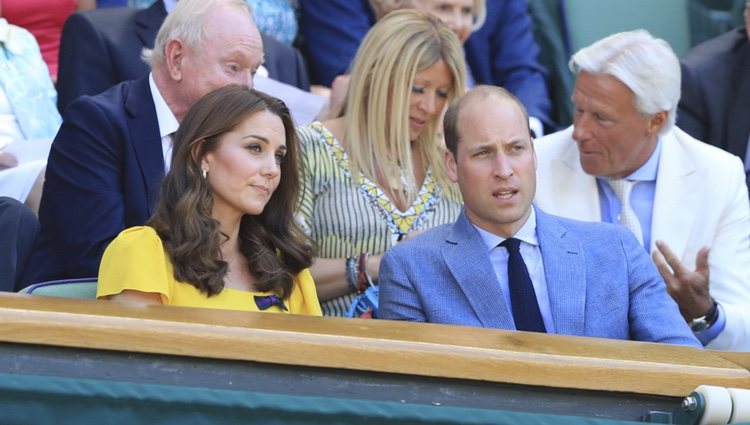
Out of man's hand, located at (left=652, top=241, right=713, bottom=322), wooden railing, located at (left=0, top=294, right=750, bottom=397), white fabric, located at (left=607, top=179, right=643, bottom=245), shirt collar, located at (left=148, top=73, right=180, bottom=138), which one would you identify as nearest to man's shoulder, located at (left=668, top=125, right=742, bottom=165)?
white fabric, located at (left=607, top=179, right=643, bottom=245)

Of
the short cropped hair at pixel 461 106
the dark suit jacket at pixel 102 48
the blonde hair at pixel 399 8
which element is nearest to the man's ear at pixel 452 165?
the short cropped hair at pixel 461 106

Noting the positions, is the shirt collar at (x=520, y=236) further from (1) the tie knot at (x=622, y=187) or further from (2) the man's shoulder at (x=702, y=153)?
(2) the man's shoulder at (x=702, y=153)

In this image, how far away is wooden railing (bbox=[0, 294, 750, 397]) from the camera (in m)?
1.71

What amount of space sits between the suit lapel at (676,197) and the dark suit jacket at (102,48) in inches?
65.1

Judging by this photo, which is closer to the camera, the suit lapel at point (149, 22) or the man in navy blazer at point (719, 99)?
the suit lapel at point (149, 22)

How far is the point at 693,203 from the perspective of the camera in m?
3.90

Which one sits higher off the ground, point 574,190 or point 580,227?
point 580,227

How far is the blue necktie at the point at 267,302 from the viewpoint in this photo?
288cm

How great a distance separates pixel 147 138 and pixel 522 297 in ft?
3.72

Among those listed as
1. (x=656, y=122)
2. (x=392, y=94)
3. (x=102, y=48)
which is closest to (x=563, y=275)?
(x=392, y=94)

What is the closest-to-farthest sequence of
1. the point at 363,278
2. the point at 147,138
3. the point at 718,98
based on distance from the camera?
the point at 147,138
the point at 363,278
the point at 718,98

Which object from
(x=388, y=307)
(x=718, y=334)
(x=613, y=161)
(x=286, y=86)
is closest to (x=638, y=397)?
(x=388, y=307)

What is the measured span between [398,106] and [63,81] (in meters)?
1.15

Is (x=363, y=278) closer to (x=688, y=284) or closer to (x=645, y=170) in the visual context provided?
(x=688, y=284)
